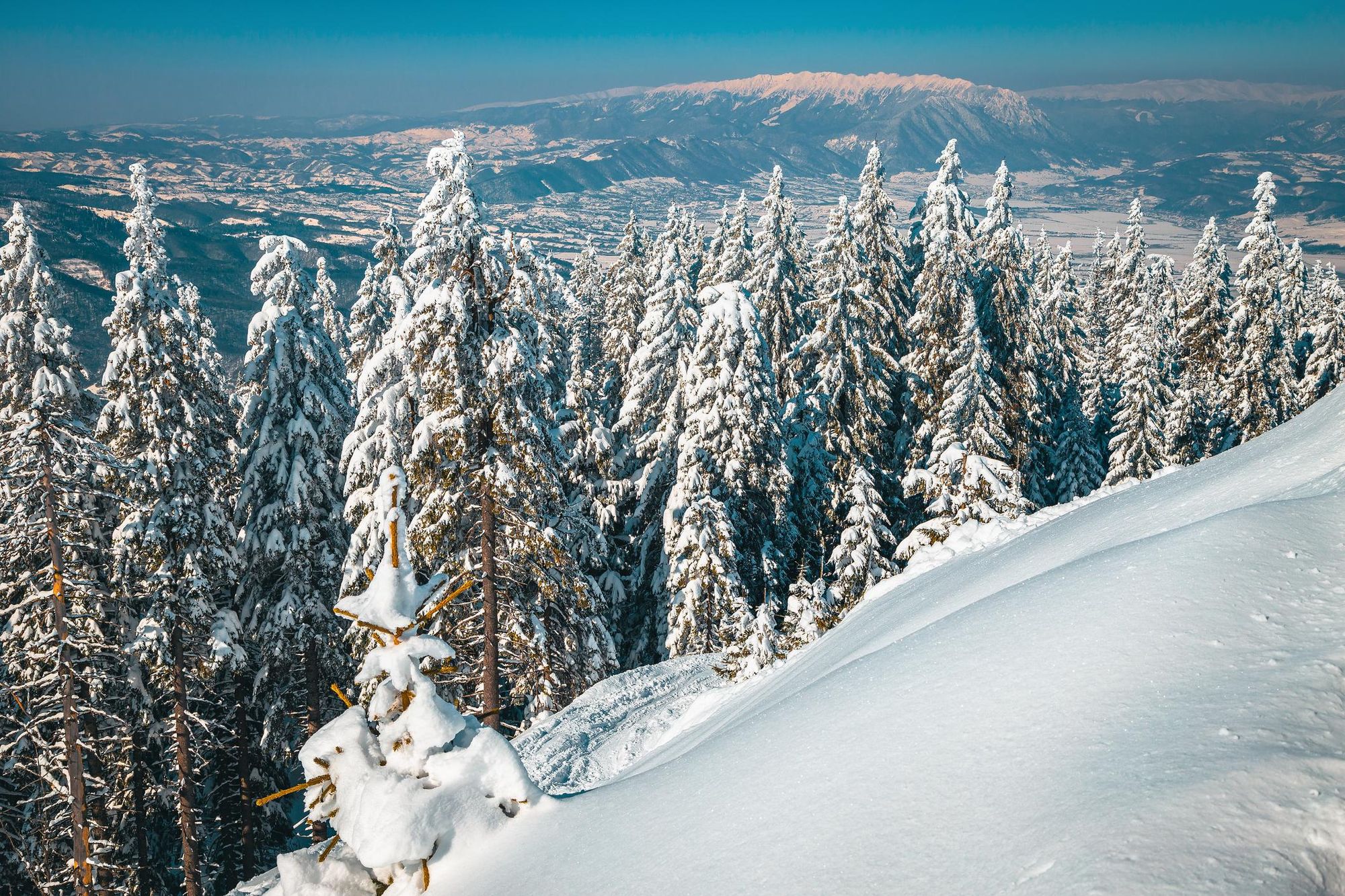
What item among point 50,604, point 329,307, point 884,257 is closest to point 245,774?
point 50,604

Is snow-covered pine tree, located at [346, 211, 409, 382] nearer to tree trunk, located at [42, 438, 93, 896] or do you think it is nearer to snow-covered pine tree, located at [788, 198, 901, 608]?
tree trunk, located at [42, 438, 93, 896]

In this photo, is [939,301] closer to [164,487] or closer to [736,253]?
[736,253]

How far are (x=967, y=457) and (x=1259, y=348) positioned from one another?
20.9m

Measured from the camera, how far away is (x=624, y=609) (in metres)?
27.7

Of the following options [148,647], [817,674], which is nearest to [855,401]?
[817,674]

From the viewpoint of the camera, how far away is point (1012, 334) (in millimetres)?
27234

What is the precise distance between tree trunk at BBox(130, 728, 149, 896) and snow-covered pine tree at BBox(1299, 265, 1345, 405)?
4408cm

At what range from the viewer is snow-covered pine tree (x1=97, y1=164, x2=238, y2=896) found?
53.7ft

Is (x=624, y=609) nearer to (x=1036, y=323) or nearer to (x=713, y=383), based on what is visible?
(x=713, y=383)

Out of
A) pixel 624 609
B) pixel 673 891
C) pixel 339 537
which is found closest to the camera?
pixel 673 891

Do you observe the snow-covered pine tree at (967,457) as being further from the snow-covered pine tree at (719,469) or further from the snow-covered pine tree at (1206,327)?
the snow-covered pine tree at (1206,327)

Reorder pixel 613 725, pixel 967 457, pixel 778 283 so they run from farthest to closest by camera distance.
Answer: pixel 778 283 < pixel 967 457 < pixel 613 725

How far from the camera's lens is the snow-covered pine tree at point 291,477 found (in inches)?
728

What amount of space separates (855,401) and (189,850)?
71.4ft
